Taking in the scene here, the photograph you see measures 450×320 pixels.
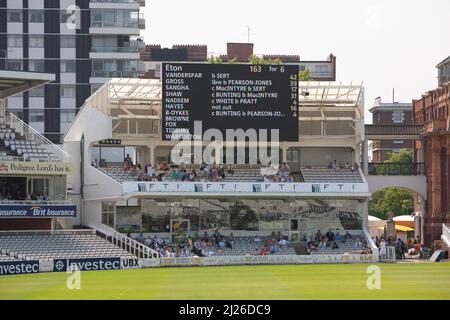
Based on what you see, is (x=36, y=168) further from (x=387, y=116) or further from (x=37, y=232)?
(x=387, y=116)

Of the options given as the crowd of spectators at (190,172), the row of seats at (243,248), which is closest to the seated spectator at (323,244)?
the row of seats at (243,248)

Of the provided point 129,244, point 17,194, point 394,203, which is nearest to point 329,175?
point 129,244

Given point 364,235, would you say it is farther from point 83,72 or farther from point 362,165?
point 83,72

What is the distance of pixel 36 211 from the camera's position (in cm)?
4909

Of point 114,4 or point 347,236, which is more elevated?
point 114,4

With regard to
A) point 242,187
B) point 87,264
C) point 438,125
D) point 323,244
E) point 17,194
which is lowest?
point 87,264

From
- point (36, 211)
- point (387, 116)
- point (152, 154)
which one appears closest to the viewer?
point (36, 211)

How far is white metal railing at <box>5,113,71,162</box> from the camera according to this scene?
5216cm

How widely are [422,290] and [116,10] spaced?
51.8 metres

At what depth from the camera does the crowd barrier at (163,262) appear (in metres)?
42.6

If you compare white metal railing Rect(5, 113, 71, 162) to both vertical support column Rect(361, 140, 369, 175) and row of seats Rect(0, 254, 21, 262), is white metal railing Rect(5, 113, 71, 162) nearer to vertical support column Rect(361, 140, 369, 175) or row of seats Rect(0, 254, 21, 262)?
row of seats Rect(0, 254, 21, 262)

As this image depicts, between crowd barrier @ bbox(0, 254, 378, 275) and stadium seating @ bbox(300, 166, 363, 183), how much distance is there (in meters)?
6.63

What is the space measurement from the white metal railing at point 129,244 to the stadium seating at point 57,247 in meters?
1.43

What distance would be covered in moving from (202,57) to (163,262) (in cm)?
5618
